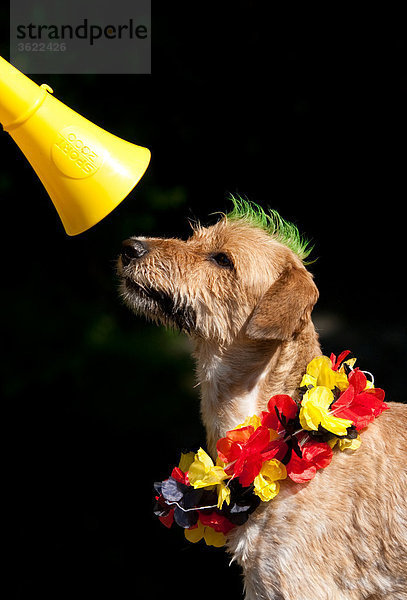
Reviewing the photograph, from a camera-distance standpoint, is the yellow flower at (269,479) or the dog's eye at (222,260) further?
the dog's eye at (222,260)

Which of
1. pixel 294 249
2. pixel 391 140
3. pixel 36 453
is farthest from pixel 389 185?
pixel 36 453

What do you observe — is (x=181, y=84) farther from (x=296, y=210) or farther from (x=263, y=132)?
(x=296, y=210)

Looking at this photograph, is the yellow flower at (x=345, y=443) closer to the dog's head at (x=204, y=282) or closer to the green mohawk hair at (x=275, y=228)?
the dog's head at (x=204, y=282)

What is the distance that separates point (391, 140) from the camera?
21.9 feet

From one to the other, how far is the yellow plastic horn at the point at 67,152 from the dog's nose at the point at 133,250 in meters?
0.50

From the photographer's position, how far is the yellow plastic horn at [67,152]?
276cm

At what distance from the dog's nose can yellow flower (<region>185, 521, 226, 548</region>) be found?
1.35 m

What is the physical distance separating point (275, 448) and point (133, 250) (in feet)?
3.81

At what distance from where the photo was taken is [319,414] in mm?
3080

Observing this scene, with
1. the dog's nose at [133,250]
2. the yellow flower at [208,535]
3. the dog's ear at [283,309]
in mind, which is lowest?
the yellow flower at [208,535]

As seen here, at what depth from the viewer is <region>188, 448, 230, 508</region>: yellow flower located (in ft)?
10.5

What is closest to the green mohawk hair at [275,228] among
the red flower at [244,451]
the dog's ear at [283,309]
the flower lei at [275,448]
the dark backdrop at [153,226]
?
the dog's ear at [283,309]

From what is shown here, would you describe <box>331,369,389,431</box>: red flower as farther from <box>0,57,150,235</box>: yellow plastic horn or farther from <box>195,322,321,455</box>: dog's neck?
<box>0,57,150,235</box>: yellow plastic horn

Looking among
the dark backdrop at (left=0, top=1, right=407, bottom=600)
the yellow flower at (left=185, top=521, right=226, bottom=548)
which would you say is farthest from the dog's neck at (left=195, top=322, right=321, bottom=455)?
the dark backdrop at (left=0, top=1, right=407, bottom=600)
